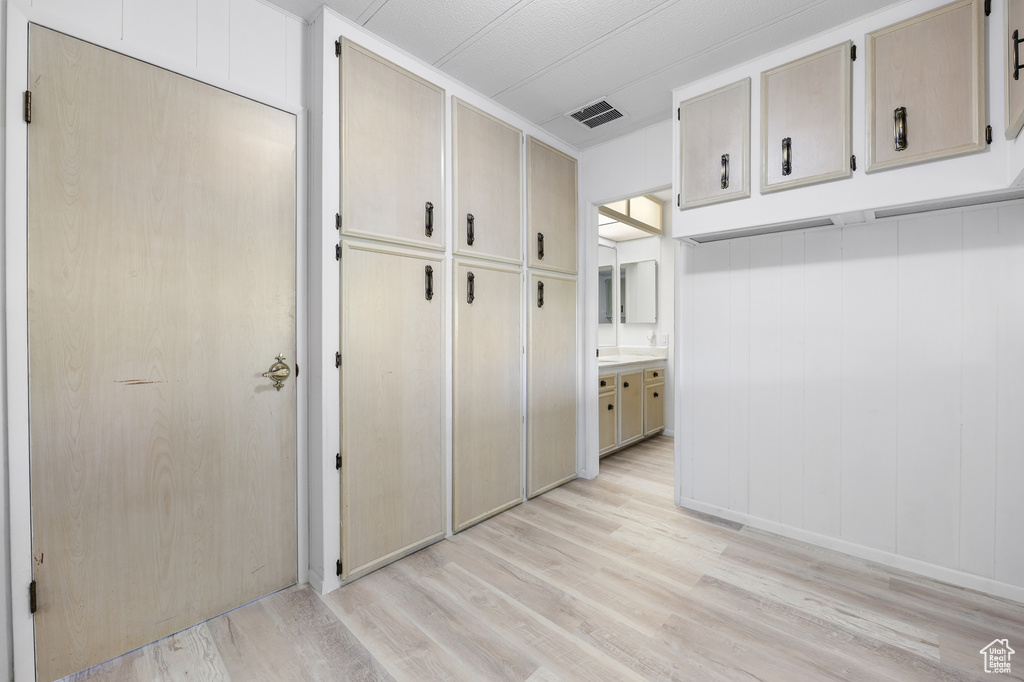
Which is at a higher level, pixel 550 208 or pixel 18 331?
pixel 550 208

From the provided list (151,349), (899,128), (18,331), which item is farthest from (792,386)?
(18,331)

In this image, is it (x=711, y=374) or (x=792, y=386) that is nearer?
(x=792, y=386)

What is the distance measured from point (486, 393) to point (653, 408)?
261cm

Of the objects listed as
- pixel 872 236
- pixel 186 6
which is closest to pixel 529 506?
pixel 872 236

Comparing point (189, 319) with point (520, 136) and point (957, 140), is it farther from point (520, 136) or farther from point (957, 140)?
point (957, 140)

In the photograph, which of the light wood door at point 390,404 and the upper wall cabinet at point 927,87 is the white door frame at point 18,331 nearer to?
the light wood door at point 390,404

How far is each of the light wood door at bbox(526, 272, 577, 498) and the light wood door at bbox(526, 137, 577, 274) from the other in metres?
0.15

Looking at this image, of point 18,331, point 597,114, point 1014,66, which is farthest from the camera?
point 597,114

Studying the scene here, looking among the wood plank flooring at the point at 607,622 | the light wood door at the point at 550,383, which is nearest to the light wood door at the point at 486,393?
the light wood door at the point at 550,383

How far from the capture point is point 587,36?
221cm

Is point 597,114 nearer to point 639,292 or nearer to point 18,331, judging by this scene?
point 639,292

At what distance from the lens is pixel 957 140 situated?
178cm

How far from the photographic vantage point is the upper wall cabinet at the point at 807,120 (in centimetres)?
206

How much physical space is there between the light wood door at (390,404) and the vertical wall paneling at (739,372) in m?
→ 1.77
